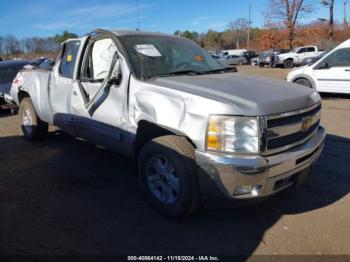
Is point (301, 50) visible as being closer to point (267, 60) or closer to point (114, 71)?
point (267, 60)

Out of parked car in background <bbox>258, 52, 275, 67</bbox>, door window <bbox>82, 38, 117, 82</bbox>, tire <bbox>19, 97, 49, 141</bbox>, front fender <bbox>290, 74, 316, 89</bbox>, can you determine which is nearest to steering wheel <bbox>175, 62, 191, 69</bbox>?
door window <bbox>82, 38, 117, 82</bbox>

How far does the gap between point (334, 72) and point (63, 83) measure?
8286 mm

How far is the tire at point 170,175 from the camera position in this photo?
323 cm

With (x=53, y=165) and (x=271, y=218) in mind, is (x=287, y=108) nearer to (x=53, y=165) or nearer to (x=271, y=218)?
(x=271, y=218)

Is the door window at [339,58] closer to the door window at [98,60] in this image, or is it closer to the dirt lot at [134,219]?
the dirt lot at [134,219]

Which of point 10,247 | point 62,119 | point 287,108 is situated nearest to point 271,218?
point 287,108

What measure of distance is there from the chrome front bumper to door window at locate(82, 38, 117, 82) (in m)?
1.92

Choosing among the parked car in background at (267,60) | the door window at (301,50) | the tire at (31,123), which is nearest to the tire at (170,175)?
the tire at (31,123)

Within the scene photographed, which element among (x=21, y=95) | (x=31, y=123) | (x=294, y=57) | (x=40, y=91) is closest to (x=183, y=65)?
(x=40, y=91)

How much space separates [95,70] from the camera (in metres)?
4.59

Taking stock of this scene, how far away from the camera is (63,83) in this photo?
513 cm

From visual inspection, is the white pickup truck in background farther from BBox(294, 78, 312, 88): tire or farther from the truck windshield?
the truck windshield

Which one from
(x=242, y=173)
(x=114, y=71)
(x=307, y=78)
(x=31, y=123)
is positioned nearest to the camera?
(x=242, y=173)

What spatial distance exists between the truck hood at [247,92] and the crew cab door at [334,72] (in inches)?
289
